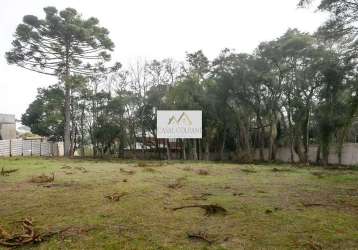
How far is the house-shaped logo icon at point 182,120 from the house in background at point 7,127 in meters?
17.3

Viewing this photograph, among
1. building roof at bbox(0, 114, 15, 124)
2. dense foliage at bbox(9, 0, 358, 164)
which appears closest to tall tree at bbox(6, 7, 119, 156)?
dense foliage at bbox(9, 0, 358, 164)

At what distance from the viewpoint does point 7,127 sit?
31312 mm

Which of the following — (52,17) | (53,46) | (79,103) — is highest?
(52,17)

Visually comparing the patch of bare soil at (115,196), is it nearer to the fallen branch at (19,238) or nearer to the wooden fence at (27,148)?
the fallen branch at (19,238)

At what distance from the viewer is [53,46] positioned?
73.2 ft

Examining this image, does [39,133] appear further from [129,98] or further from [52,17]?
[52,17]

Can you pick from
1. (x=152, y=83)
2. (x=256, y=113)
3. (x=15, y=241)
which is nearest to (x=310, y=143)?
(x=256, y=113)

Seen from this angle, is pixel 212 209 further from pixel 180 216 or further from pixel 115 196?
pixel 115 196

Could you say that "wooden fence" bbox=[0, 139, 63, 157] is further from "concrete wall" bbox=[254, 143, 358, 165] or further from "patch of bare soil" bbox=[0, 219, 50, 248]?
"patch of bare soil" bbox=[0, 219, 50, 248]

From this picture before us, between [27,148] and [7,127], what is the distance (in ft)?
29.6

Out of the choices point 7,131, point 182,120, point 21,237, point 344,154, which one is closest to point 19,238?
point 21,237

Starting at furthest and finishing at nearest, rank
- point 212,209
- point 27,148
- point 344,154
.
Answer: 1. point 27,148
2. point 344,154
3. point 212,209

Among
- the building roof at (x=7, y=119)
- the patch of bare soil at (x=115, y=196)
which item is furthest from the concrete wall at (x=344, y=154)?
the building roof at (x=7, y=119)

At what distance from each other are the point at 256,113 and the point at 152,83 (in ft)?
27.2
